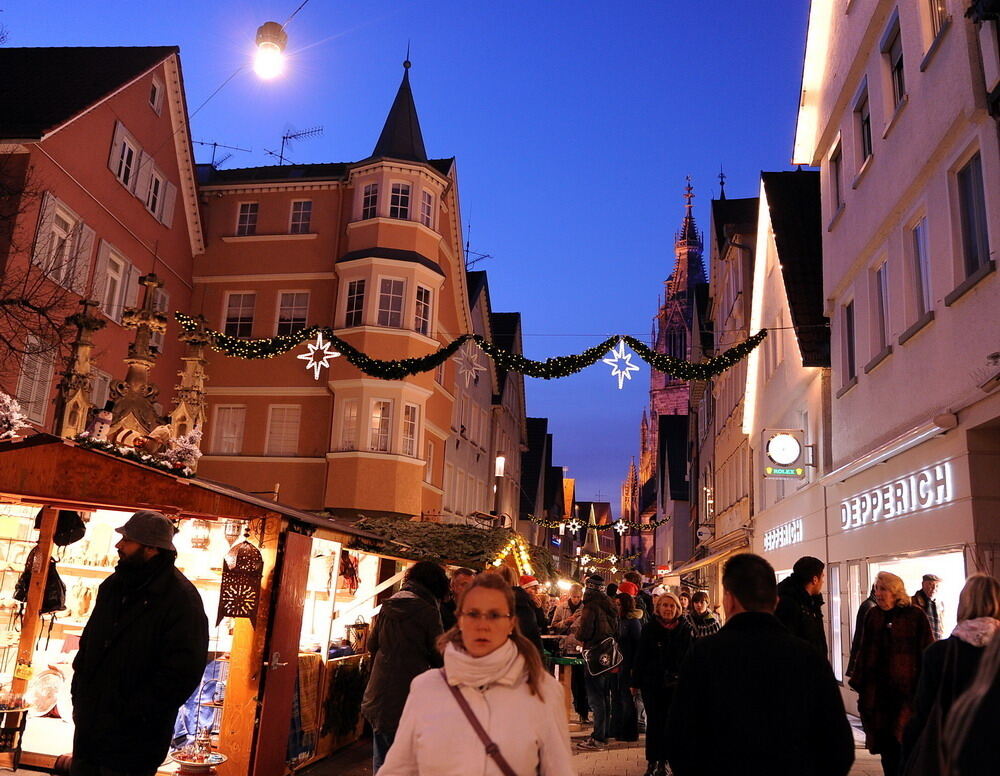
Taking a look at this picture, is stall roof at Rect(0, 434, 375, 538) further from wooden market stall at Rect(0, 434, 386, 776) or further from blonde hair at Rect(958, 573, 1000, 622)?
blonde hair at Rect(958, 573, 1000, 622)

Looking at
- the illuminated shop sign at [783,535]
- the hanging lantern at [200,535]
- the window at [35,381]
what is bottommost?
the hanging lantern at [200,535]

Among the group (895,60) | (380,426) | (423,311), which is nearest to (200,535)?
(895,60)

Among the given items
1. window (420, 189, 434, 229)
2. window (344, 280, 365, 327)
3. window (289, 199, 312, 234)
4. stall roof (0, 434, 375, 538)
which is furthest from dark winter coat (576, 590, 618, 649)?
window (289, 199, 312, 234)

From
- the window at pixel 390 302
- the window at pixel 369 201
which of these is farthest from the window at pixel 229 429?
the window at pixel 369 201

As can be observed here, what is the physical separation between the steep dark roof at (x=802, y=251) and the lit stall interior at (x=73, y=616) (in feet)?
36.5

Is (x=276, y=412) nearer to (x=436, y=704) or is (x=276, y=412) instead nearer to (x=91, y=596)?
(x=91, y=596)

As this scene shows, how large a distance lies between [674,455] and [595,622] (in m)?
51.1

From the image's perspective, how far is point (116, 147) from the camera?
21.6m

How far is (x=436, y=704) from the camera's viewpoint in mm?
3297

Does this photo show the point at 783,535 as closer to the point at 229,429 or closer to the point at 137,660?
the point at 229,429

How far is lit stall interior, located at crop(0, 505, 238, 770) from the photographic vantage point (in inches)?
366

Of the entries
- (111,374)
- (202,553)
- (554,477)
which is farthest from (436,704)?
(554,477)

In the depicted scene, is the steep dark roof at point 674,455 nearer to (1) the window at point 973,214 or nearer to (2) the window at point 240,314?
(2) the window at point 240,314

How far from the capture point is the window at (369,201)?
2550 centimetres
